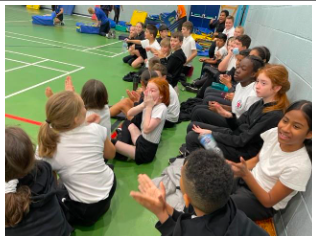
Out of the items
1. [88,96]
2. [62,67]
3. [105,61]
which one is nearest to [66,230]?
[88,96]

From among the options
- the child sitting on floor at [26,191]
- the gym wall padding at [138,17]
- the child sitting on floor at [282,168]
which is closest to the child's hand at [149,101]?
the child sitting on floor at [282,168]

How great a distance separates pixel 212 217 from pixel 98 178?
1.00 m

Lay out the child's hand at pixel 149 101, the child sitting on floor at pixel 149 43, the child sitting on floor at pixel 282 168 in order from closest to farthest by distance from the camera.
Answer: the child sitting on floor at pixel 282 168
the child's hand at pixel 149 101
the child sitting on floor at pixel 149 43

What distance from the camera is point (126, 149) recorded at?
268 cm

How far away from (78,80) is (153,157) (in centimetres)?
273

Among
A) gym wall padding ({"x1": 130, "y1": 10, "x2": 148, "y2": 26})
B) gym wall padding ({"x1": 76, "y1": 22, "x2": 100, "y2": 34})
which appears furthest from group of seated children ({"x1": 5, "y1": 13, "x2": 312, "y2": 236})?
gym wall padding ({"x1": 130, "y1": 10, "x2": 148, "y2": 26})

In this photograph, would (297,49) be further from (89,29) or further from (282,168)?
(89,29)

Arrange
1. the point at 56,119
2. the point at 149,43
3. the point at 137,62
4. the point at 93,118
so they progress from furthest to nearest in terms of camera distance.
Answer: the point at 137,62
the point at 149,43
the point at 93,118
the point at 56,119

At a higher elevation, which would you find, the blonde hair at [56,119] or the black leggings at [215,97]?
the blonde hair at [56,119]

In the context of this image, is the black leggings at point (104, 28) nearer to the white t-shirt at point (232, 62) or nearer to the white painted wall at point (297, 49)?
the white t-shirt at point (232, 62)

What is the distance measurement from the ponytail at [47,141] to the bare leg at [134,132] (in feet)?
4.08

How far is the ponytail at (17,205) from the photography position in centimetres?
127

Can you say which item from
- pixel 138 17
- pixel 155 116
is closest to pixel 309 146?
pixel 155 116
